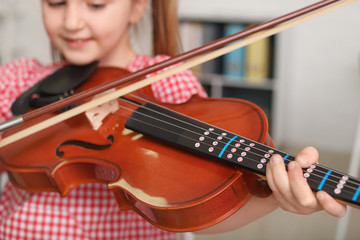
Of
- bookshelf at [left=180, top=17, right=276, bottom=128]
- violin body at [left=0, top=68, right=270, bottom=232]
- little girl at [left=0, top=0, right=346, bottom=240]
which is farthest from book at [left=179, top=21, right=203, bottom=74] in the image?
violin body at [left=0, top=68, right=270, bottom=232]

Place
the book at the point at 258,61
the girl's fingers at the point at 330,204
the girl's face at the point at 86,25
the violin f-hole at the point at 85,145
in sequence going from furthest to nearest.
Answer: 1. the book at the point at 258,61
2. the girl's face at the point at 86,25
3. the violin f-hole at the point at 85,145
4. the girl's fingers at the point at 330,204

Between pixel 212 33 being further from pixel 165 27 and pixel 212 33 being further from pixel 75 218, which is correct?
pixel 75 218

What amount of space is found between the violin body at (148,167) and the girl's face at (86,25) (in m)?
0.14

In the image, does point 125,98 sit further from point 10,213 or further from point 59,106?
point 10,213

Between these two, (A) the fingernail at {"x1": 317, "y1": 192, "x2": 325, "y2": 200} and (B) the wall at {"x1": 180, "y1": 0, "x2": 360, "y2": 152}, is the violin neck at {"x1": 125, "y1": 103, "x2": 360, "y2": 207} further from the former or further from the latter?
(B) the wall at {"x1": 180, "y1": 0, "x2": 360, "y2": 152}

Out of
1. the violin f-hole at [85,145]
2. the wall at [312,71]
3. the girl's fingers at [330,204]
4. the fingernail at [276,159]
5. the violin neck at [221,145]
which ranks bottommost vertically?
the wall at [312,71]

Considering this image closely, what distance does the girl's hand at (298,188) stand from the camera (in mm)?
447

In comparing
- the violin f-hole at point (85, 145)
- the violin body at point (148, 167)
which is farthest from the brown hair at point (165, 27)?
the violin f-hole at point (85, 145)

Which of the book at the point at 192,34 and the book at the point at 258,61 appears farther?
the book at the point at 192,34

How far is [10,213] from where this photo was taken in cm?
82

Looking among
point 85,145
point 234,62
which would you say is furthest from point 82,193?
point 234,62

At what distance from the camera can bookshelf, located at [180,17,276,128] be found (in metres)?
2.15

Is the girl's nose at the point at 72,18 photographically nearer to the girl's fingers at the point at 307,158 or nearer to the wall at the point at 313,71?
the girl's fingers at the point at 307,158

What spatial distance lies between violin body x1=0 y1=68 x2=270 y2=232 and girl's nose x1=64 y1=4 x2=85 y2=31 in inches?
6.5
